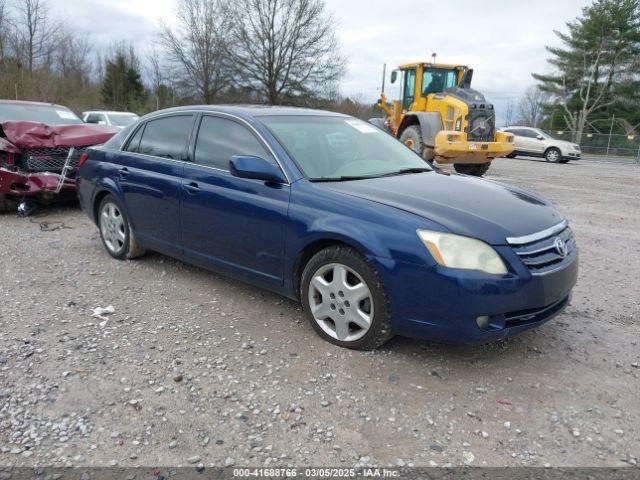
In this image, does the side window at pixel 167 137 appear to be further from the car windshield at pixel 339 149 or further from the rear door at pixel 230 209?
the car windshield at pixel 339 149

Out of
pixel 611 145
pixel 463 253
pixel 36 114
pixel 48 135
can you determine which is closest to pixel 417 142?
pixel 36 114

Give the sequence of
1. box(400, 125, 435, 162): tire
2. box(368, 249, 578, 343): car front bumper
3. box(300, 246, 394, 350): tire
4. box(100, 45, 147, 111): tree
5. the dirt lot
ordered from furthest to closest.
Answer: box(100, 45, 147, 111): tree
box(400, 125, 435, 162): tire
box(300, 246, 394, 350): tire
box(368, 249, 578, 343): car front bumper
the dirt lot

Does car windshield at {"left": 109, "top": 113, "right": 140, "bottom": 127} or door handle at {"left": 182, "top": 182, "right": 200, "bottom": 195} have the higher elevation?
car windshield at {"left": 109, "top": 113, "right": 140, "bottom": 127}

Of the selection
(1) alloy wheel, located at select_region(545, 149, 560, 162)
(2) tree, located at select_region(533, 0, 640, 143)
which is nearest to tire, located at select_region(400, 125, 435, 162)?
(1) alloy wheel, located at select_region(545, 149, 560, 162)

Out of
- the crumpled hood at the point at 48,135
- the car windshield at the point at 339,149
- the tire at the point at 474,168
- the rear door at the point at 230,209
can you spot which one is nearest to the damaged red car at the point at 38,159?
the crumpled hood at the point at 48,135

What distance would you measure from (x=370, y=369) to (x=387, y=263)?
666 millimetres

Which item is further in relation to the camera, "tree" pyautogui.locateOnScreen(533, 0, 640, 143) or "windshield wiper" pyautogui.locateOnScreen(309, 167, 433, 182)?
"tree" pyautogui.locateOnScreen(533, 0, 640, 143)

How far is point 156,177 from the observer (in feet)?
14.9

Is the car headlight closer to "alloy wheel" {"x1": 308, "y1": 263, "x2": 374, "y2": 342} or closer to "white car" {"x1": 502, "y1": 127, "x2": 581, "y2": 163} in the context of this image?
"alloy wheel" {"x1": 308, "y1": 263, "x2": 374, "y2": 342}

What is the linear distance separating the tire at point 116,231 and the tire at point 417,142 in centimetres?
885

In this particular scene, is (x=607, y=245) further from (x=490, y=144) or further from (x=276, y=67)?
(x=276, y=67)

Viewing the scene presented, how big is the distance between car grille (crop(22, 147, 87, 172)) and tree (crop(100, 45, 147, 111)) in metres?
37.2

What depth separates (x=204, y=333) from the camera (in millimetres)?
3633

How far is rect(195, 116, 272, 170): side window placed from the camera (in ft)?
12.9
